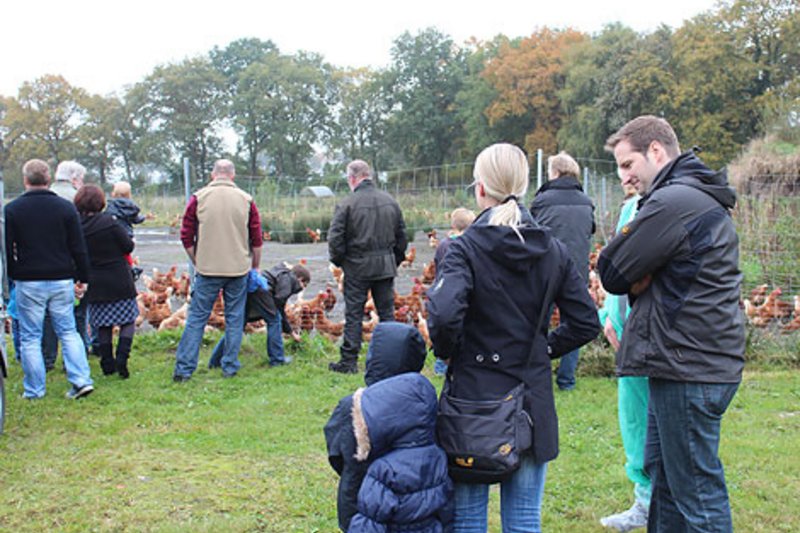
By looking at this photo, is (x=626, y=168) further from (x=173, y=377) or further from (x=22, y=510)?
(x=173, y=377)

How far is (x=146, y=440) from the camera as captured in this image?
514cm

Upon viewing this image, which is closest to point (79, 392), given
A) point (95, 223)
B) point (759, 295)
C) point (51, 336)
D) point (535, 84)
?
point (51, 336)

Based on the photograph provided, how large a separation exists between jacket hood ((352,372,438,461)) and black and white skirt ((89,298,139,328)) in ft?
15.2

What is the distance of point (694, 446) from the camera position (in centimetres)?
264

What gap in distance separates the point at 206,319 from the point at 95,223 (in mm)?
1299

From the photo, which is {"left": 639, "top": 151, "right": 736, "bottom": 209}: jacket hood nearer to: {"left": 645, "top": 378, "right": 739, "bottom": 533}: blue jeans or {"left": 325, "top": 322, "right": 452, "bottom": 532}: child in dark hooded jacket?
{"left": 645, "top": 378, "right": 739, "bottom": 533}: blue jeans

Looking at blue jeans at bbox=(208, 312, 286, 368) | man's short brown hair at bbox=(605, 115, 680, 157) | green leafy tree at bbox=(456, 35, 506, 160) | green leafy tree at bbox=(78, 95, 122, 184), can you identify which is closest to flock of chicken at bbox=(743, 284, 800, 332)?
blue jeans at bbox=(208, 312, 286, 368)

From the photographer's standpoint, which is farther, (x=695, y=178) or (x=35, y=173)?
(x=35, y=173)

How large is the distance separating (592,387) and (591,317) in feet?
12.9

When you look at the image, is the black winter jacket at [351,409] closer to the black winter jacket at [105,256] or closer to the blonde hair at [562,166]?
the blonde hair at [562,166]

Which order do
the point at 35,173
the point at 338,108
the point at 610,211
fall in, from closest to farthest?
the point at 35,173 → the point at 610,211 → the point at 338,108

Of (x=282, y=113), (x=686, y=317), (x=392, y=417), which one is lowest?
(x=392, y=417)

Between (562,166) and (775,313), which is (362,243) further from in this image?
(775,313)

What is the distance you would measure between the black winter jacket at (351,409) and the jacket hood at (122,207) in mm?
5126
